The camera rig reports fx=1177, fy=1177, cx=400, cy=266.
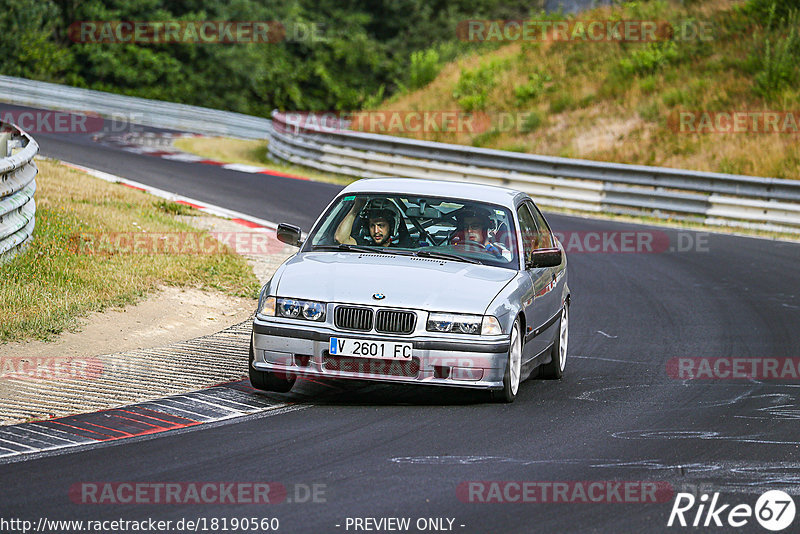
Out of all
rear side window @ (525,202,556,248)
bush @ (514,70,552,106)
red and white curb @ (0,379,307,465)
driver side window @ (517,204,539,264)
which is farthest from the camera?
bush @ (514,70,552,106)

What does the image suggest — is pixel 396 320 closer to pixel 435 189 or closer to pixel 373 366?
pixel 373 366

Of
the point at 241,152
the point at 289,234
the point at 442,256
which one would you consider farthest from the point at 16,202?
the point at 241,152

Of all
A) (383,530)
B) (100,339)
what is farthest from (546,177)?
(383,530)

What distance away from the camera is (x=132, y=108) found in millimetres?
37031

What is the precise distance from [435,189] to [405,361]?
Result: 2037 mm

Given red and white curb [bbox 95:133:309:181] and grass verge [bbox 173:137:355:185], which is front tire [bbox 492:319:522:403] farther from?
grass verge [bbox 173:137:355:185]

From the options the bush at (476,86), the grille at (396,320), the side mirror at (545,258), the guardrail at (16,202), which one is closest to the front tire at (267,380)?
the grille at (396,320)

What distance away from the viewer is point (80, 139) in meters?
29.1

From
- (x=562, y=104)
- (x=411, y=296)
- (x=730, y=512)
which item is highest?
(x=562, y=104)

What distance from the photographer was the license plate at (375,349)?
26.1ft

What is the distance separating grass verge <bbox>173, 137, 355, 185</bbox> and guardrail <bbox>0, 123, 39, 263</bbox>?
12.7 metres

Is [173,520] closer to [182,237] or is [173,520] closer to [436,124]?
[182,237]

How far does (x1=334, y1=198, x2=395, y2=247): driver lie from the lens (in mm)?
9250

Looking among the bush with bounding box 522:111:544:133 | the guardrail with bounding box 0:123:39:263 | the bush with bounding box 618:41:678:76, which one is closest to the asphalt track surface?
the guardrail with bounding box 0:123:39:263
